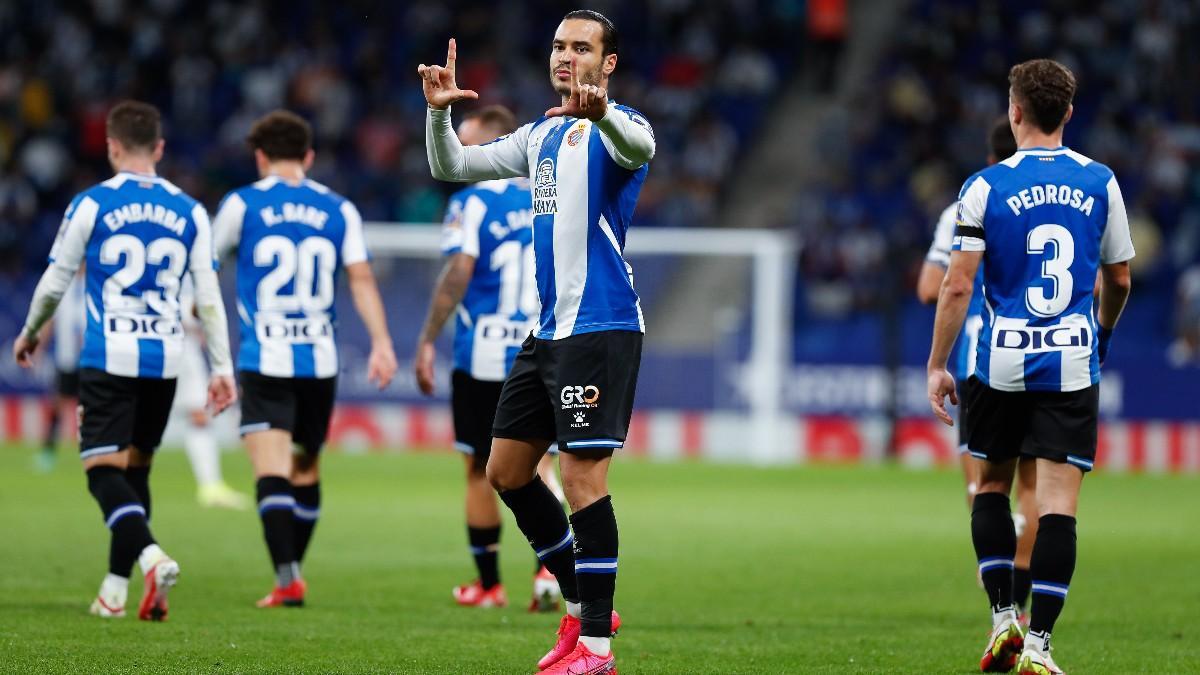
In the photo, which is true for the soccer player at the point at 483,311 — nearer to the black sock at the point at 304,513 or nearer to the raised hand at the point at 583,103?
the black sock at the point at 304,513

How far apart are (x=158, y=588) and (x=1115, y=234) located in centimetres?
440

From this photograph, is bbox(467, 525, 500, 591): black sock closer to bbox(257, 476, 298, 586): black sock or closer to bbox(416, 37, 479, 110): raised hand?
bbox(257, 476, 298, 586): black sock

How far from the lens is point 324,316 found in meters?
9.18

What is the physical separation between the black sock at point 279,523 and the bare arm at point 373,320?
723 mm

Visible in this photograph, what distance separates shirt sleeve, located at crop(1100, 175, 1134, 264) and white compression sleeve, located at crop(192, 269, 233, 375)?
4079 mm

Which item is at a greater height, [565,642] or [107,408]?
[107,408]

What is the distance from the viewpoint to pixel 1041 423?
6.77 m

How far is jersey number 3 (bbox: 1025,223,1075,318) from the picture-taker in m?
6.76

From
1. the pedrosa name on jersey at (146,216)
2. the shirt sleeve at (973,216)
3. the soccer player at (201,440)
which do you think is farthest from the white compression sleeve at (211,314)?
the soccer player at (201,440)

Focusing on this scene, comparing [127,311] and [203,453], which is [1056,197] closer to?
[127,311]

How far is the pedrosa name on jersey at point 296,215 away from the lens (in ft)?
29.7

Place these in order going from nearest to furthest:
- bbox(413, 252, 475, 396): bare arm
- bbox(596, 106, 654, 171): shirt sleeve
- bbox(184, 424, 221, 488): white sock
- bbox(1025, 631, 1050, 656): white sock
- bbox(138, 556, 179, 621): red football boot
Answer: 1. bbox(596, 106, 654, 171): shirt sleeve
2. bbox(1025, 631, 1050, 656): white sock
3. bbox(138, 556, 179, 621): red football boot
4. bbox(413, 252, 475, 396): bare arm
5. bbox(184, 424, 221, 488): white sock

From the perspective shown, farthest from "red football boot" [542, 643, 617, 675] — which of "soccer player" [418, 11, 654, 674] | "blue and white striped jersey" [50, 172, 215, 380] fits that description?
"blue and white striped jersey" [50, 172, 215, 380]

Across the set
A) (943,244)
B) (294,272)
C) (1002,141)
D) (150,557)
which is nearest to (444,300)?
(294,272)
